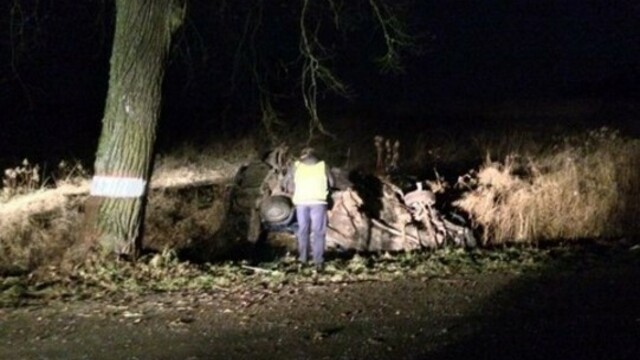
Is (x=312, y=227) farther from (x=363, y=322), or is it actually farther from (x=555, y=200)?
(x=555, y=200)

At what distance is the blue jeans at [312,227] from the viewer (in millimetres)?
11797

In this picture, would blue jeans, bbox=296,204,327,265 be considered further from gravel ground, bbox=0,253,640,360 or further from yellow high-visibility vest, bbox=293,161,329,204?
gravel ground, bbox=0,253,640,360

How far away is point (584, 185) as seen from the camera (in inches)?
594

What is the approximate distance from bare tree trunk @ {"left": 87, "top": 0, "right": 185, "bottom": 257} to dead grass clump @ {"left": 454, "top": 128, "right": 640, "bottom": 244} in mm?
5514

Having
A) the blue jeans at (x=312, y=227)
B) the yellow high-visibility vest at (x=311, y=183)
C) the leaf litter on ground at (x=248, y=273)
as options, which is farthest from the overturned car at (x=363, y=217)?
the leaf litter on ground at (x=248, y=273)

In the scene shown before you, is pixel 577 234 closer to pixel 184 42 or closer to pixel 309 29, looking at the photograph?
pixel 309 29

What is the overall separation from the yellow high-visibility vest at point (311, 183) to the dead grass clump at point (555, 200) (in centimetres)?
308

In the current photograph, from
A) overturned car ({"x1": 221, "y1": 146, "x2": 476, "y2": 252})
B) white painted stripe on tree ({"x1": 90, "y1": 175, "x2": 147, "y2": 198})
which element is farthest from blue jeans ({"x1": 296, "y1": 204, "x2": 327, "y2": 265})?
white painted stripe on tree ({"x1": 90, "y1": 175, "x2": 147, "y2": 198})

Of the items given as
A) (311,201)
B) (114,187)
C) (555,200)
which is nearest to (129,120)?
(114,187)

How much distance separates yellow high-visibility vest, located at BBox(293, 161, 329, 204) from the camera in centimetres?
1176

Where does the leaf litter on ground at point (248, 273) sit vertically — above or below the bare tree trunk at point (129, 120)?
below

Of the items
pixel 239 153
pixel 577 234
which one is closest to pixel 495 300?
pixel 577 234

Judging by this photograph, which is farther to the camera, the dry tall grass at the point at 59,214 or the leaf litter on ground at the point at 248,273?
the dry tall grass at the point at 59,214

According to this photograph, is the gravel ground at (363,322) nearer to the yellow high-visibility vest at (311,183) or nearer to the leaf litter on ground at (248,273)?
the leaf litter on ground at (248,273)
